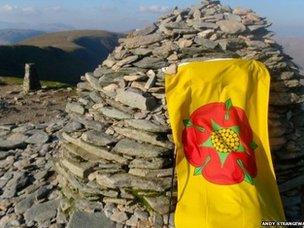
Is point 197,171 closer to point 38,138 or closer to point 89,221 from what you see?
point 89,221


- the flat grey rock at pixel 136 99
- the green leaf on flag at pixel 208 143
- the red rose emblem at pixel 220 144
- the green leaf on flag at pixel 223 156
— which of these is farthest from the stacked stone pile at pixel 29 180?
the green leaf on flag at pixel 223 156

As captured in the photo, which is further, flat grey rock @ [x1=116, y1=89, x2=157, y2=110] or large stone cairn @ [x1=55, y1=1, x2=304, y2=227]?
flat grey rock @ [x1=116, y1=89, x2=157, y2=110]

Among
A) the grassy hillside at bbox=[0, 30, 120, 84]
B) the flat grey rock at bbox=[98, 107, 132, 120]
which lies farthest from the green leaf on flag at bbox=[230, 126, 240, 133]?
the grassy hillside at bbox=[0, 30, 120, 84]

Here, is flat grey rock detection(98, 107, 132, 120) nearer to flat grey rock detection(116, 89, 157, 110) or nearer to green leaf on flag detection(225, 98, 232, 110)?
flat grey rock detection(116, 89, 157, 110)

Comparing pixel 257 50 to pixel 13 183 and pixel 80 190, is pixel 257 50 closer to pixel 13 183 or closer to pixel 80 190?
pixel 80 190

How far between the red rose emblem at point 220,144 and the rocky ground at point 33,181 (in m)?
2.36

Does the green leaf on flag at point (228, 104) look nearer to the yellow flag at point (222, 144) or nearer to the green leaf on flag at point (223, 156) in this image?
the yellow flag at point (222, 144)

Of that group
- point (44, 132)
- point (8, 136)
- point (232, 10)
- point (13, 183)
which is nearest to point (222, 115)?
point (232, 10)

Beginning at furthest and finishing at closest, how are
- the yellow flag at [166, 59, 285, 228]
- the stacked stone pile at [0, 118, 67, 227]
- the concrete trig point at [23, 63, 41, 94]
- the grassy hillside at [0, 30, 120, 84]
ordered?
the grassy hillside at [0, 30, 120, 84]
the concrete trig point at [23, 63, 41, 94]
the stacked stone pile at [0, 118, 67, 227]
the yellow flag at [166, 59, 285, 228]

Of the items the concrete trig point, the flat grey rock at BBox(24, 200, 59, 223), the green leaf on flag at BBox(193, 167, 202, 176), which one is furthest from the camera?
the concrete trig point

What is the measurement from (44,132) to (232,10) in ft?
24.9

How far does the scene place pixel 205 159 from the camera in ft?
33.6

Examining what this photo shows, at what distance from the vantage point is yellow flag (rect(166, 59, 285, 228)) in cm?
979

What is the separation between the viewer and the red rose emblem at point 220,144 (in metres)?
10.1
